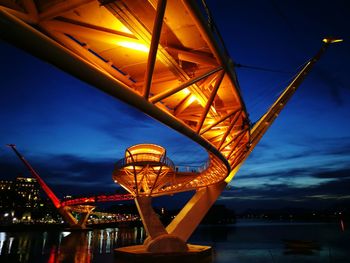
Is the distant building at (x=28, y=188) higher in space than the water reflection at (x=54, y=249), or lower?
higher

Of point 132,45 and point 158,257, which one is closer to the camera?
point 132,45

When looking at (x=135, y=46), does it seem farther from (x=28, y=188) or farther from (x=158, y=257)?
(x=28, y=188)

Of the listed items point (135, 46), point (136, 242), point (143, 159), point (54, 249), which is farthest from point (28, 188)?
point (135, 46)

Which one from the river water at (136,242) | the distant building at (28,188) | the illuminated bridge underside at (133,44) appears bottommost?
the river water at (136,242)

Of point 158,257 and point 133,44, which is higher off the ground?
point 133,44

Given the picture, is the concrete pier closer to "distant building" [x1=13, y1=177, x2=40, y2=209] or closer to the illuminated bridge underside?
the illuminated bridge underside

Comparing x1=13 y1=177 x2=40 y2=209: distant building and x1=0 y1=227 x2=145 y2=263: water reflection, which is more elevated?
x1=13 y1=177 x2=40 y2=209: distant building

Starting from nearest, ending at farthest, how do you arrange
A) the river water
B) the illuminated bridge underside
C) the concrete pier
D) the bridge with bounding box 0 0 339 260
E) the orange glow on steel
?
1. the bridge with bounding box 0 0 339 260
2. the illuminated bridge underside
3. the orange glow on steel
4. the concrete pier
5. the river water

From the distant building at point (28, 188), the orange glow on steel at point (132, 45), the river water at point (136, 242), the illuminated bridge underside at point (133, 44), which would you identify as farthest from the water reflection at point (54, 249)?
the distant building at point (28, 188)

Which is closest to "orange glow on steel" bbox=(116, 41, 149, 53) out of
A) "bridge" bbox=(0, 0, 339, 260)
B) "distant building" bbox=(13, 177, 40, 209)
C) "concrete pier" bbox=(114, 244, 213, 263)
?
"bridge" bbox=(0, 0, 339, 260)

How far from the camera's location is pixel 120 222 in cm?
14400

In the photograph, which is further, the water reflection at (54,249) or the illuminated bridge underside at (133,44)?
the water reflection at (54,249)

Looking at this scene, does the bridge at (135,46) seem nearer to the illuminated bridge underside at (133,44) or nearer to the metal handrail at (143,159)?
the illuminated bridge underside at (133,44)

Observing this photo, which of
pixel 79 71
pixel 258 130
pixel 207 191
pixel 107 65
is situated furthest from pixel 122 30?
pixel 207 191
